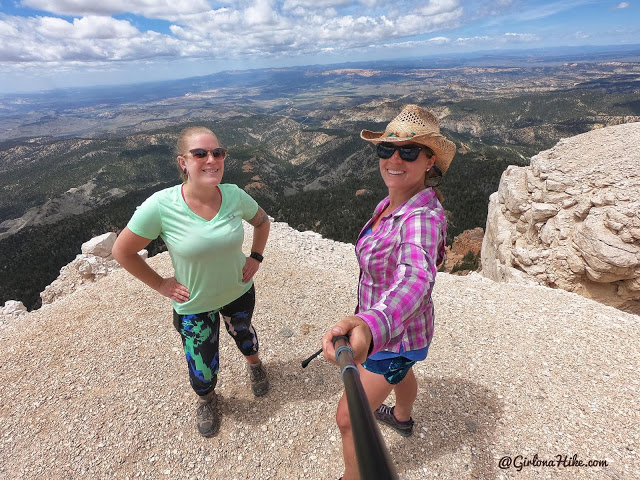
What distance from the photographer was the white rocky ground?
12.6 ft

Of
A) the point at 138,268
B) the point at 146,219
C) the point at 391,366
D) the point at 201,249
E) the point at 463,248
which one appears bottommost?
the point at 463,248

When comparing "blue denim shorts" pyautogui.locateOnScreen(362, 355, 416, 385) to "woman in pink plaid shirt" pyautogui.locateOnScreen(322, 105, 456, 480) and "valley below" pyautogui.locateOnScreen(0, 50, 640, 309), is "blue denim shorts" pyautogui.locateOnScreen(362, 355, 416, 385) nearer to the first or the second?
"woman in pink plaid shirt" pyautogui.locateOnScreen(322, 105, 456, 480)

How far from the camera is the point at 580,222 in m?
9.09

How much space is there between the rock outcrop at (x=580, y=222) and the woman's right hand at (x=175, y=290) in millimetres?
9704

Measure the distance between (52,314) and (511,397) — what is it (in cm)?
949

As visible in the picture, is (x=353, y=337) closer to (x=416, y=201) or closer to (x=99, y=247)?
(x=416, y=201)

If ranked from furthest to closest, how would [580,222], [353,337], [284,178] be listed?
1. [284,178]
2. [580,222]
3. [353,337]

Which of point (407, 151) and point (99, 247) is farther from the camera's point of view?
point (99, 247)

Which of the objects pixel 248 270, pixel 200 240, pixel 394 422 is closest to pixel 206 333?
pixel 248 270

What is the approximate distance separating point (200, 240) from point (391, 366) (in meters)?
2.14

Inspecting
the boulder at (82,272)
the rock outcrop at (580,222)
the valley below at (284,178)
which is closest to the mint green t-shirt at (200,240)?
the rock outcrop at (580,222)

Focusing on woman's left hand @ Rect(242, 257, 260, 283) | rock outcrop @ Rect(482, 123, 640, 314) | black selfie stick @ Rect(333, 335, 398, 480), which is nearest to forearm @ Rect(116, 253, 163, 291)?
woman's left hand @ Rect(242, 257, 260, 283)

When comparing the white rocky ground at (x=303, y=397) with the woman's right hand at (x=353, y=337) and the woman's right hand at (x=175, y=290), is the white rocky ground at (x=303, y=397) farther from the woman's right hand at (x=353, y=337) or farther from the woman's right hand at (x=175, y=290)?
the woman's right hand at (x=353, y=337)

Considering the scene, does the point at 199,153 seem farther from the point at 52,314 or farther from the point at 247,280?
the point at 52,314
